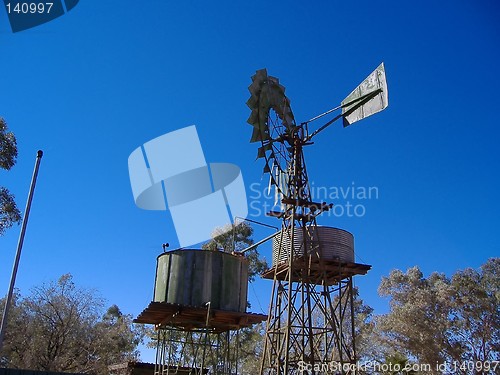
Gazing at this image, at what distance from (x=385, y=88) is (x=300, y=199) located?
5736 millimetres

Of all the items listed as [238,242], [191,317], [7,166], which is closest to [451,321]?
[238,242]

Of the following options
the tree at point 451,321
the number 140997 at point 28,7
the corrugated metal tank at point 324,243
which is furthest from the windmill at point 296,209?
the tree at point 451,321

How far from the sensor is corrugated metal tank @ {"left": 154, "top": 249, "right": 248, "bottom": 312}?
1908 cm

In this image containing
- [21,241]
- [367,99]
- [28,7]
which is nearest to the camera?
[21,241]

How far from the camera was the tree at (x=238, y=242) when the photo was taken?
3772 centimetres

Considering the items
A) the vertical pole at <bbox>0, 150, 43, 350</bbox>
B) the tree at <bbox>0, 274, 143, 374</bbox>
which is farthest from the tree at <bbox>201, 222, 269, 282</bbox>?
the vertical pole at <bbox>0, 150, 43, 350</bbox>

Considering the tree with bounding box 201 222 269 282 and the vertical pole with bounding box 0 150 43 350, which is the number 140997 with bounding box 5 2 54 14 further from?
the tree with bounding box 201 222 269 282

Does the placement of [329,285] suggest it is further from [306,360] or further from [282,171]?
[282,171]

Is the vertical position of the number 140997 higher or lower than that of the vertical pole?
higher

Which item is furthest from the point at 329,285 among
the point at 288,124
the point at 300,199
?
the point at 288,124

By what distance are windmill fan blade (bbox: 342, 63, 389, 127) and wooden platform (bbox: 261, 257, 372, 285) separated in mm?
6180

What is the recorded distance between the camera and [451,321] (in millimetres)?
36969

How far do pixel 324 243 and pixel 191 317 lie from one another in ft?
21.5

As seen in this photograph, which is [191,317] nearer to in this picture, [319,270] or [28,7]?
[319,270]
